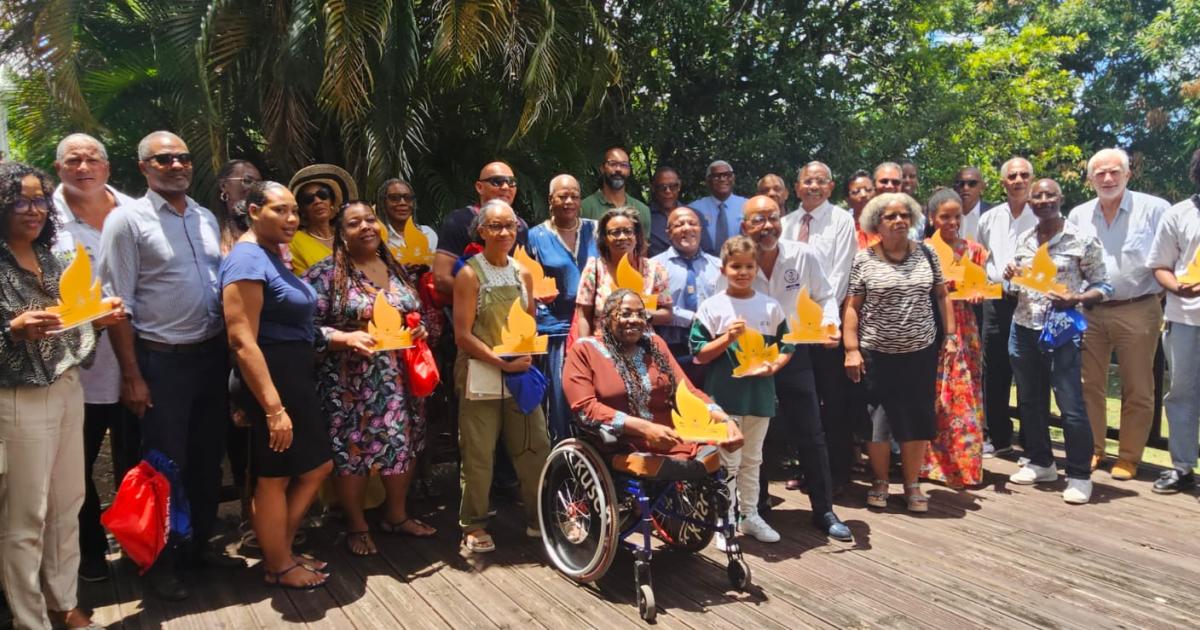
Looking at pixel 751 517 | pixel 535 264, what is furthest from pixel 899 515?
pixel 535 264

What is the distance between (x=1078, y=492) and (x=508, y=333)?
360 cm

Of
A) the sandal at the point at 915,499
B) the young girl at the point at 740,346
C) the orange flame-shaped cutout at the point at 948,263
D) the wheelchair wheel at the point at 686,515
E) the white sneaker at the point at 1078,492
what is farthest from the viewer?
the orange flame-shaped cutout at the point at 948,263

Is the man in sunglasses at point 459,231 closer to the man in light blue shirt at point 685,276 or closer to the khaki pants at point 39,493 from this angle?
the man in light blue shirt at point 685,276

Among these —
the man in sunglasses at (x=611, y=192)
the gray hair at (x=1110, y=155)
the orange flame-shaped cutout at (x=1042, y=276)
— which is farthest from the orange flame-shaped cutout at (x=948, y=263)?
the man in sunglasses at (x=611, y=192)

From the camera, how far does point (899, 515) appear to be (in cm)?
496

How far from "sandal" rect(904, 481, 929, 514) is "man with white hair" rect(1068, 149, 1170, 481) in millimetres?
1482

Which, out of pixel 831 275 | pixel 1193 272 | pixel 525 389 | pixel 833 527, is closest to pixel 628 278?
pixel 525 389

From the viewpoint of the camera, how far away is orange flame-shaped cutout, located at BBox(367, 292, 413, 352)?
385 cm

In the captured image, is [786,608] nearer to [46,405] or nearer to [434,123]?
[46,405]

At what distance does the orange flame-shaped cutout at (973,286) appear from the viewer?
17.1 feet

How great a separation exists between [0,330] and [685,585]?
2866mm

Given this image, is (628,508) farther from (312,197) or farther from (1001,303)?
(1001,303)

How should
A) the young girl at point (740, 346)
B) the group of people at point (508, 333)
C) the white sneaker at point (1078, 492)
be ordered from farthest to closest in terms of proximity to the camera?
the white sneaker at point (1078, 492)
the young girl at point (740, 346)
the group of people at point (508, 333)

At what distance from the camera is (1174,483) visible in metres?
5.34
